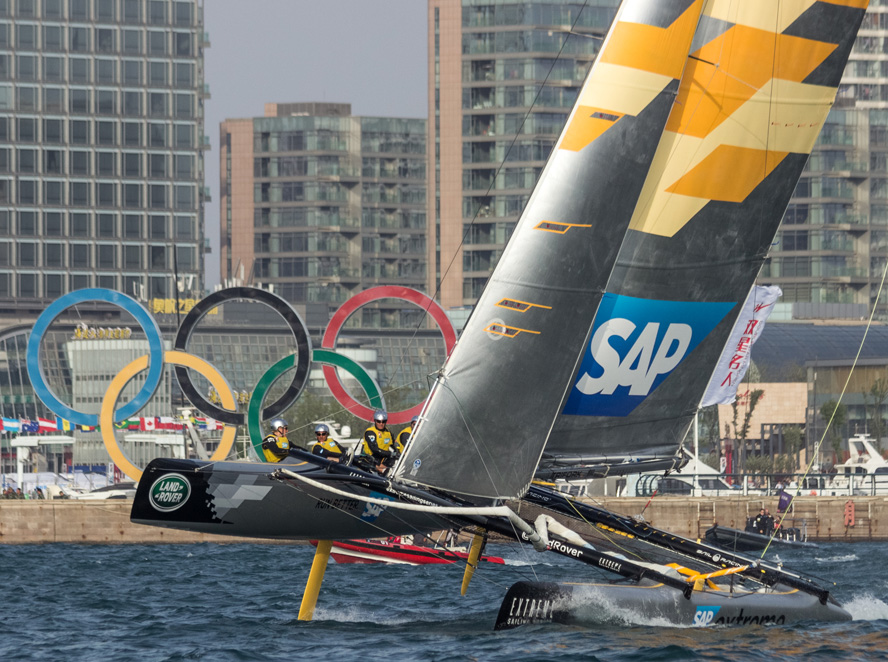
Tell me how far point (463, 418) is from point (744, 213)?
210 inches

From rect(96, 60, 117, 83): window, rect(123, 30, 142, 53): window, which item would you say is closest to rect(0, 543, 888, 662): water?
rect(96, 60, 117, 83): window

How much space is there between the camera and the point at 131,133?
4584 inches

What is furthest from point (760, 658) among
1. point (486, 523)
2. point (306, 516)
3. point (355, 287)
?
point (355, 287)

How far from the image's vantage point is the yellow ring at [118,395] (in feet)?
131

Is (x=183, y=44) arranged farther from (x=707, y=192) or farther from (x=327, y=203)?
(x=707, y=192)

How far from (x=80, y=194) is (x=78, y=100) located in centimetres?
817

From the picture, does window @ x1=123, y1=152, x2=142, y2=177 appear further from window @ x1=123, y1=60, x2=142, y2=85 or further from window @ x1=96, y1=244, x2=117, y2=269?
window @ x1=96, y1=244, x2=117, y2=269

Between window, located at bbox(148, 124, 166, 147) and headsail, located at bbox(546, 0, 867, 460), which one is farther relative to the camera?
window, located at bbox(148, 124, 166, 147)

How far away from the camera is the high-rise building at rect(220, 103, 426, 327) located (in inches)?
5453

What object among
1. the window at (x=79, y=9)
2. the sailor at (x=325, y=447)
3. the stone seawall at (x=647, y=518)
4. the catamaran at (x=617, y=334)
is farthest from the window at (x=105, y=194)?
the catamaran at (x=617, y=334)

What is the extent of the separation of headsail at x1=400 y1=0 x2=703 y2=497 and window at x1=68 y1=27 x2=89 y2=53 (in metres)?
105

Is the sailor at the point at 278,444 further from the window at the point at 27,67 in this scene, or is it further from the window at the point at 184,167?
the window at the point at 27,67

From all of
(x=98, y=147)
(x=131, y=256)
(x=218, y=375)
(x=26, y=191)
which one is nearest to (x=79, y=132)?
(x=98, y=147)

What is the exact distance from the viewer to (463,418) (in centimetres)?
1719
